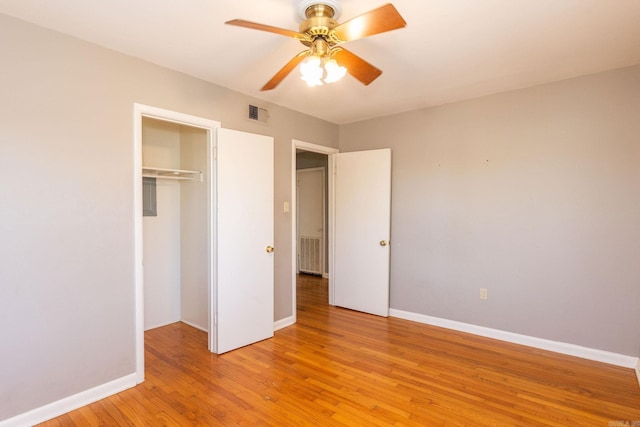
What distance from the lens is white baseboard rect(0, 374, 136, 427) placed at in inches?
78.8

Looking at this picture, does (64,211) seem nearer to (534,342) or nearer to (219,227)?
(219,227)

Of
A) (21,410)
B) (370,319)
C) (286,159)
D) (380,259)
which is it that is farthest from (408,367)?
(21,410)

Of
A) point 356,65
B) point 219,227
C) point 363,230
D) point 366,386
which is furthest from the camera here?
point 363,230

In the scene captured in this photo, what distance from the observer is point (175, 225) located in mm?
3828

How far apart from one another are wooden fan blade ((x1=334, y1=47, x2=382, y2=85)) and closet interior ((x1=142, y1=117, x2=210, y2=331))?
1953 millimetres

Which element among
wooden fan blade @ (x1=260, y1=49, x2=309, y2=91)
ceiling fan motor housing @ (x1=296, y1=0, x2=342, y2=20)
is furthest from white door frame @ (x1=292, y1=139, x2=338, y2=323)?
ceiling fan motor housing @ (x1=296, y1=0, x2=342, y2=20)

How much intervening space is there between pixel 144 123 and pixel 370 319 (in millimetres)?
3383

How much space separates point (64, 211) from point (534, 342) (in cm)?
409

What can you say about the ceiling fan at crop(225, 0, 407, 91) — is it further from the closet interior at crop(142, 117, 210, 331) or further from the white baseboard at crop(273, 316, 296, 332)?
the white baseboard at crop(273, 316, 296, 332)

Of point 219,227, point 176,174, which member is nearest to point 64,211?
point 219,227

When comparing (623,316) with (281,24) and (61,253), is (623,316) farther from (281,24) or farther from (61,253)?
(61,253)

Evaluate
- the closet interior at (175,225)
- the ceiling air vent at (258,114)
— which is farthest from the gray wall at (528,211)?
the closet interior at (175,225)

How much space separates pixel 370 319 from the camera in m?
3.96

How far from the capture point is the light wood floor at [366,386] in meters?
2.11
